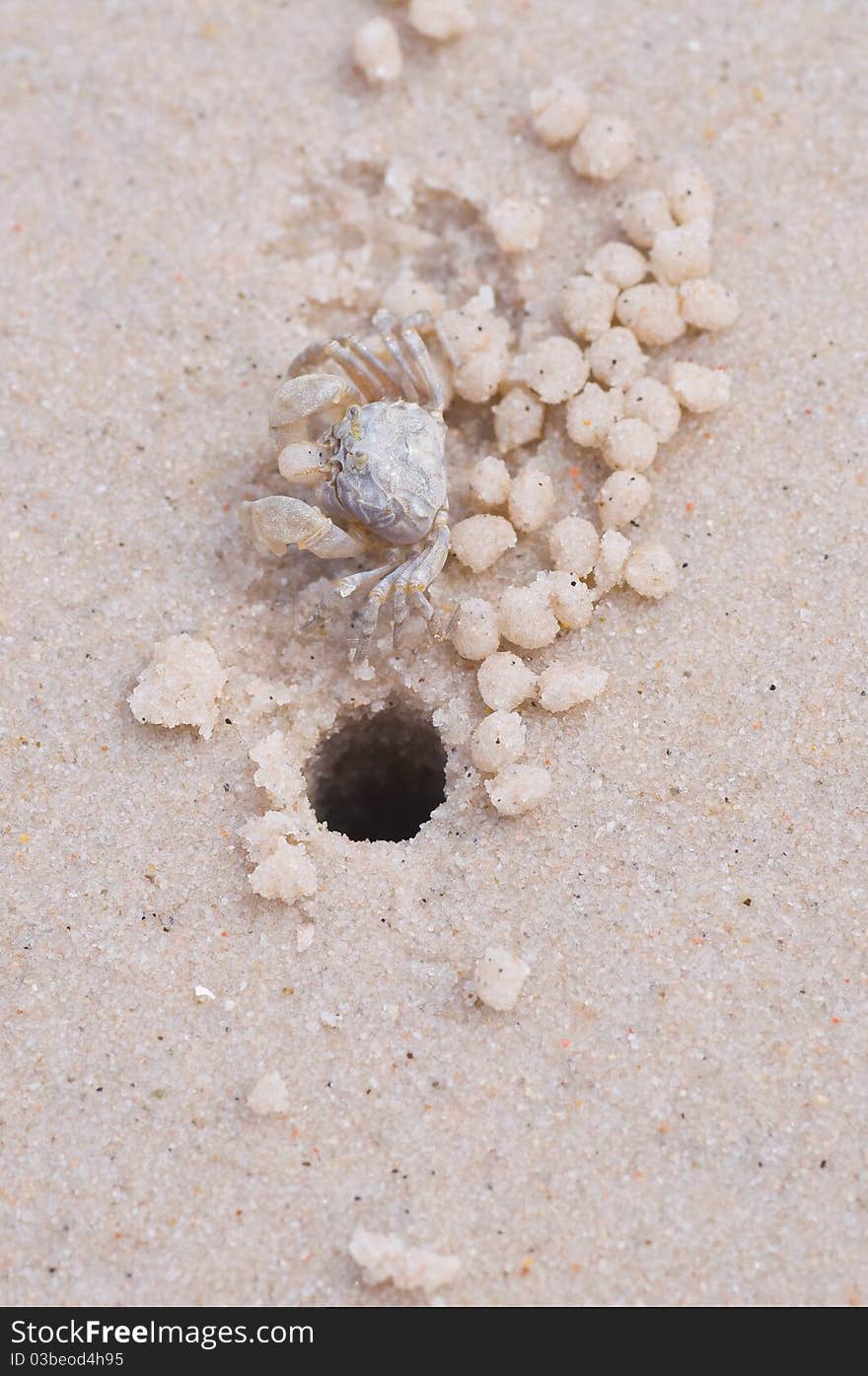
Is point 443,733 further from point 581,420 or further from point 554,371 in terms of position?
point 554,371

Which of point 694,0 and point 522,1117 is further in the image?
point 694,0

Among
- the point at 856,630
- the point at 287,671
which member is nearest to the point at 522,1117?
the point at 287,671

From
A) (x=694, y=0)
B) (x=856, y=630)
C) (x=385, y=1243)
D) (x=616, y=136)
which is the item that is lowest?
(x=385, y=1243)

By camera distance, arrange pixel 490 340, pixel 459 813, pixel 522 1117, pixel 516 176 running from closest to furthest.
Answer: pixel 522 1117
pixel 459 813
pixel 490 340
pixel 516 176

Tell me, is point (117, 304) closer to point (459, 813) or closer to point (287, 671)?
point (287, 671)

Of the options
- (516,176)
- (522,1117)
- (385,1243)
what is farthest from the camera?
(516,176)

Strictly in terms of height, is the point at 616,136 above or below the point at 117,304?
above

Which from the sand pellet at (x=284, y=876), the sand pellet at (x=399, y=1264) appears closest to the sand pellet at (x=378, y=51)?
the sand pellet at (x=284, y=876)
